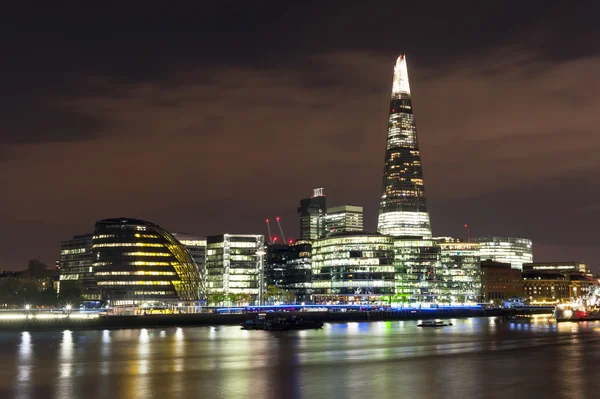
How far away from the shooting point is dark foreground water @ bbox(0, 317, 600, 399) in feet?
195

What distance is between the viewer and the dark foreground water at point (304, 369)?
195ft

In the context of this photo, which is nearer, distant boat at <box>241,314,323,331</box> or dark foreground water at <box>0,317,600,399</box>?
dark foreground water at <box>0,317,600,399</box>

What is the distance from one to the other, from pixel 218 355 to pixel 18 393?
113ft

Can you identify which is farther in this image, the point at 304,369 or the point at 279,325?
the point at 279,325

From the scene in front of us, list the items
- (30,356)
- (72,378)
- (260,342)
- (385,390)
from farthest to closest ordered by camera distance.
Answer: (260,342) < (30,356) < (72,378) < (385,390)

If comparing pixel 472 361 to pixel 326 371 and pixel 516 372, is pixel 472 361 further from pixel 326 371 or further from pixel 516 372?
pixel 326 371

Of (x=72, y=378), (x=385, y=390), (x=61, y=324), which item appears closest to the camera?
(x=385, y=390)

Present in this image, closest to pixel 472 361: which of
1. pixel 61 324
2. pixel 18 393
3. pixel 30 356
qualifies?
pixel 18 393

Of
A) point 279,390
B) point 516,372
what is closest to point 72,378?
point 279,390

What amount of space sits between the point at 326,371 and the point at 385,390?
45.3 ft

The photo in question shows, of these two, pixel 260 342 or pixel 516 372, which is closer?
pixel 516 372

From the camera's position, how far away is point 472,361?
81.8 m

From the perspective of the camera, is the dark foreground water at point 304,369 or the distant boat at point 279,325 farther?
the distant boat at point 279,325

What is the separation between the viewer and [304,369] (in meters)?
74.8
